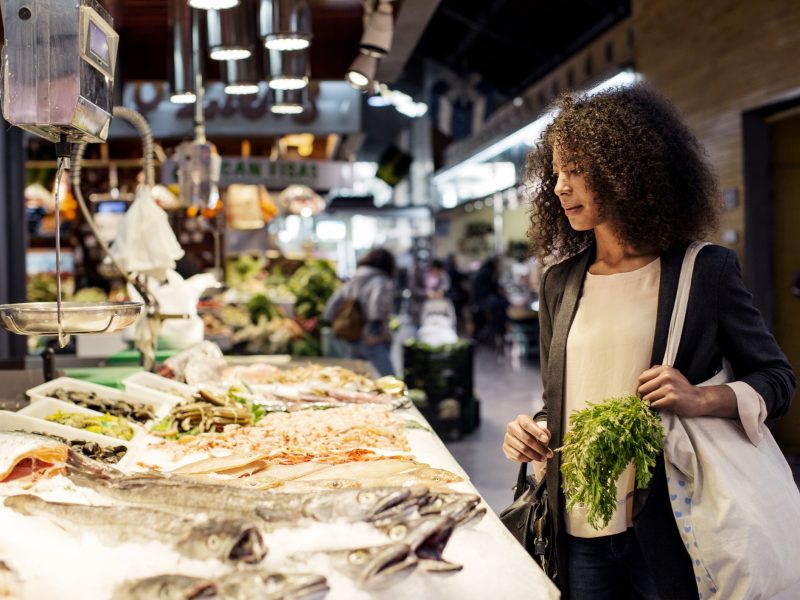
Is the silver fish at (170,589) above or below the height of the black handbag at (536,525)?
above

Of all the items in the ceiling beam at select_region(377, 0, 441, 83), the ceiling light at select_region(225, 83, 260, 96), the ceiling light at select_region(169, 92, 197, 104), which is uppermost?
the ceiling beam at select_region(377, 0, 441, 83)

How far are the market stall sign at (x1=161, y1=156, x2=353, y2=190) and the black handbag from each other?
6.37m

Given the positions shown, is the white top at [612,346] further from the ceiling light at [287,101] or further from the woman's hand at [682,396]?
the ceiling light at [287,101]

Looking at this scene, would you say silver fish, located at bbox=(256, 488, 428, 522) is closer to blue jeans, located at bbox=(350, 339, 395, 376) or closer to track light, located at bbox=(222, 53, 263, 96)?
track light, located at bbox=(222, 53, 263, 96)

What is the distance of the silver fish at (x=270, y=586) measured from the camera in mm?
1334

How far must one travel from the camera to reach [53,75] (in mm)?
1934

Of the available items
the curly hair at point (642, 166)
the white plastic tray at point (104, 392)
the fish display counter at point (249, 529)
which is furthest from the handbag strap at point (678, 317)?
the white plastic tray at point (104, 392)

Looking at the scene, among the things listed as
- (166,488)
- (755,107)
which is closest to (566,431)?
(166,488)

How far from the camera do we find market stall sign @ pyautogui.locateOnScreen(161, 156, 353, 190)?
854 cm

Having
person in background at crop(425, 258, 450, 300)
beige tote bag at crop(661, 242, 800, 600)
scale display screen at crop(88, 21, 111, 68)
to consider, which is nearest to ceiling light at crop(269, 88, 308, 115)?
scale display screen at crop(88, 21, 111, 68)

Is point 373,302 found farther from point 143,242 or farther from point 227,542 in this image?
point 227,542

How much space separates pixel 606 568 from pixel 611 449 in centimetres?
44

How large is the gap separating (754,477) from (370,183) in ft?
106

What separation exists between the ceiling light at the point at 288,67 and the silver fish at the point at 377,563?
133 inches
